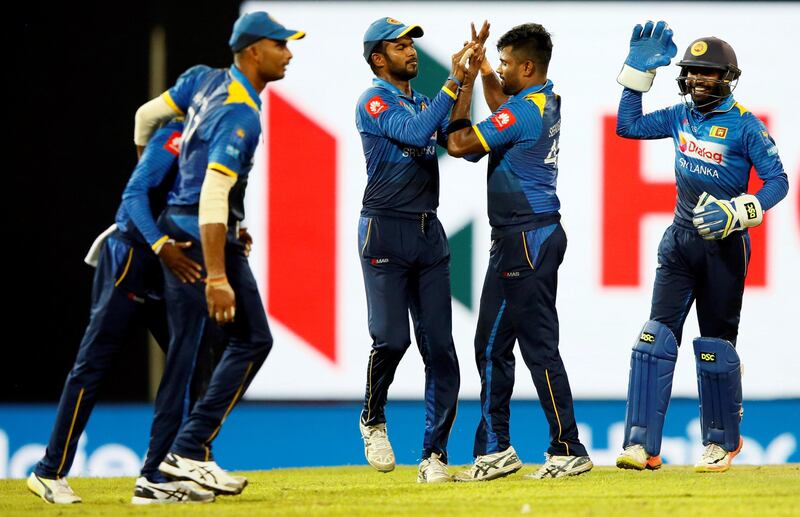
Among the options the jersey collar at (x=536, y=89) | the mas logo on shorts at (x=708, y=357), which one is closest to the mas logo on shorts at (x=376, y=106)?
the jersey collar at (x=536, y=89)

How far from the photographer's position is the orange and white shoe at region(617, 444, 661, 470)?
520 cm

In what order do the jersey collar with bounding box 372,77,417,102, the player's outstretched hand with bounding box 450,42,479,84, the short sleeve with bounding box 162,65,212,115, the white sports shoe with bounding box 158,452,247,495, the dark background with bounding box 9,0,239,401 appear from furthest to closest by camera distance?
1. the dark background with bounding box 9,0,239,401
2. the jersey collar with bounding box 372,77,417,102
3. the player's outstretched hand with bounding box 450,42,479,84
4. the short sleeve with bounding box 162,65,212,115
5. the white sports shoe with bounding box 158,452,247,495

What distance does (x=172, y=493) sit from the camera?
438 centimetres

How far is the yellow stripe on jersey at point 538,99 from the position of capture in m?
5.19

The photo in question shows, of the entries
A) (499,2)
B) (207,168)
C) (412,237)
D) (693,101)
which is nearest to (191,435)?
(207,168)

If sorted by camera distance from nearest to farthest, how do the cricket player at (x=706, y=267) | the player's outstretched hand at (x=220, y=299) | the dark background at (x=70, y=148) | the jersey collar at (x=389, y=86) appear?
1. the player's outstretched hand at (x=220, y=299)
2. the jersey collar at (x=389, y=86)
3. the cricket player at (x=706, y=267)
4. the dark background at (x=70, y=148)

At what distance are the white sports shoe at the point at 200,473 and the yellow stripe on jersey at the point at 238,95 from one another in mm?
1217

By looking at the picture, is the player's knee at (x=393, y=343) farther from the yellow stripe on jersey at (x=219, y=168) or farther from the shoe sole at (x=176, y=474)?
the yellow stripe on jersey at (x=219, y=168)

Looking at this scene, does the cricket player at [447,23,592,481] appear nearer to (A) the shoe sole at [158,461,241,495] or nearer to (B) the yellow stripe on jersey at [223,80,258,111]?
(B) the yellow stripe on jersey at [223,80,258,111]

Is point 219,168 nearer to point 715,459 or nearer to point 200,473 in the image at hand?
point 200,473

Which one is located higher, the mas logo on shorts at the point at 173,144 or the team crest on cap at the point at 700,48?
the team crest on cap at the point at 700,48

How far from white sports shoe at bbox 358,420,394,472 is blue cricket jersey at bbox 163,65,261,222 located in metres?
1.24

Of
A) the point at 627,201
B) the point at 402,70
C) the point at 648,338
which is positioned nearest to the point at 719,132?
the point at 648,338

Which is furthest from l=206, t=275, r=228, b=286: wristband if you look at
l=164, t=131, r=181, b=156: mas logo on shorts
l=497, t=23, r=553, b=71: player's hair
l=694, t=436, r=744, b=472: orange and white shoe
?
l=694, t=436, r=744, b=472: orange and white shoe
